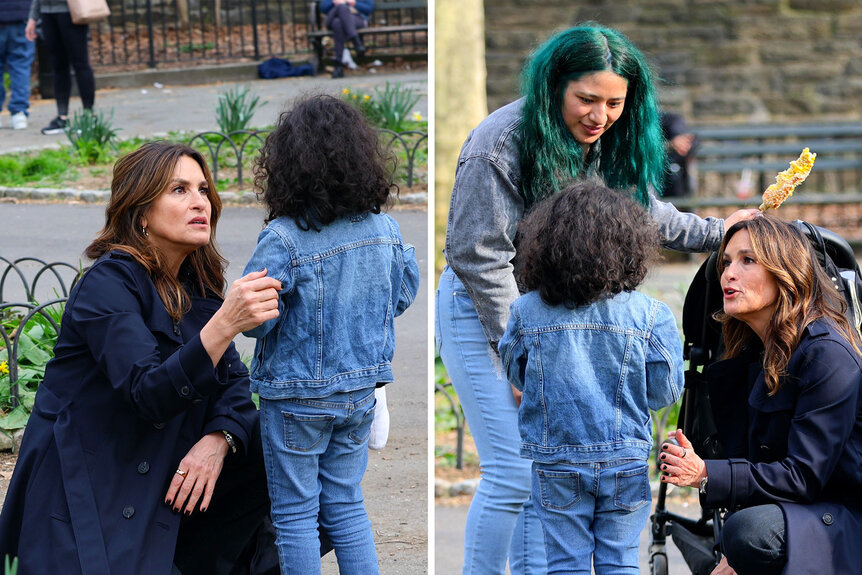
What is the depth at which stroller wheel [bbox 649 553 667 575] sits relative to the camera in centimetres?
341

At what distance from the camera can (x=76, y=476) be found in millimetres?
2859

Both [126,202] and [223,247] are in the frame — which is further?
[223,247]

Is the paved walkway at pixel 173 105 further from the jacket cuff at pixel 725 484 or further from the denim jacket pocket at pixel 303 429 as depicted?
the jacket cuff at pixel 725 484

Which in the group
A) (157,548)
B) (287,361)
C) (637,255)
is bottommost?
(157,548)

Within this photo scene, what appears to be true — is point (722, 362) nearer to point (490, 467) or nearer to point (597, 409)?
point (597, 409)

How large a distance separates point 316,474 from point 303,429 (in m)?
0.13

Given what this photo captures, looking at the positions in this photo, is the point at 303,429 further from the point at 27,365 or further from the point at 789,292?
the point at 27,365

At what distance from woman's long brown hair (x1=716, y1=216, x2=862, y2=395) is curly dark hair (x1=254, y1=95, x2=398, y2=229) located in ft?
3.31

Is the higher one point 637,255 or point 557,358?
point 637,255

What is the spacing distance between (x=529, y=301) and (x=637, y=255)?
30 centimetres

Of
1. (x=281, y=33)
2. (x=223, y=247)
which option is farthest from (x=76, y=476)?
(x=281, y=33)

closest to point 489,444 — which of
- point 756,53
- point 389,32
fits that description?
point 756,53

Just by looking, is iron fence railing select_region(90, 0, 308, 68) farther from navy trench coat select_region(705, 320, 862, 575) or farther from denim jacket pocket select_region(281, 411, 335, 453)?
navy trench coat select_region(705, 320, 862, 575)

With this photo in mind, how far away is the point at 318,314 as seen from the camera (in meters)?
2.98
